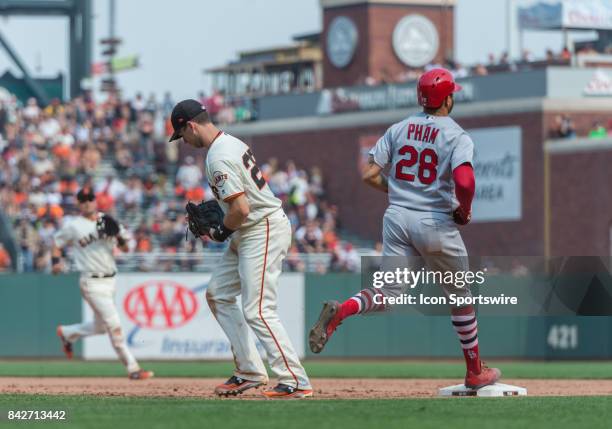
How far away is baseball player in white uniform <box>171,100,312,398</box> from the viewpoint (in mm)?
10477

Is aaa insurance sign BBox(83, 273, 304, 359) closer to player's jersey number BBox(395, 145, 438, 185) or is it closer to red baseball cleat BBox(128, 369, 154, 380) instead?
red baseball cleat BBox(128, 369, 154, 380)

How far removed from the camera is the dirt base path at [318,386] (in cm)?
1273

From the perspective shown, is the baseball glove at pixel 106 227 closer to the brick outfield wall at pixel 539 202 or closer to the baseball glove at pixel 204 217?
the baseball glove at pixel 204 217

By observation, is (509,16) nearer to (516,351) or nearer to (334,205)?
(334,205)

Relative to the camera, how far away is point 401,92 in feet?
125

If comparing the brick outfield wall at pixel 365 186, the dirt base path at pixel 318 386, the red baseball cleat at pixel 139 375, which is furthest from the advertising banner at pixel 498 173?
the red baseball cleat at pixel 139 375

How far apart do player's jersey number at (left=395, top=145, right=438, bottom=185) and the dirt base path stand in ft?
6.81

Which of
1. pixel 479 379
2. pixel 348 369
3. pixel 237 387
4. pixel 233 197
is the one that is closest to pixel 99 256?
pixel 237 387

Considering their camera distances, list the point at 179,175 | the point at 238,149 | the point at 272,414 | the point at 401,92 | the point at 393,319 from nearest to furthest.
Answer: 1. the point at 272,414
2. the point at 238,149
3. the point at 393,319
4. the point at 179,175
5. the point at 401,92

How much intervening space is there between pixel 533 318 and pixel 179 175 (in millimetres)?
12920

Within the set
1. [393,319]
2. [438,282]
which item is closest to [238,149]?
[438,282]

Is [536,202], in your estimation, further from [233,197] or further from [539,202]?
[233,197]

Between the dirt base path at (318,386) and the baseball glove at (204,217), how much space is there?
1648mm

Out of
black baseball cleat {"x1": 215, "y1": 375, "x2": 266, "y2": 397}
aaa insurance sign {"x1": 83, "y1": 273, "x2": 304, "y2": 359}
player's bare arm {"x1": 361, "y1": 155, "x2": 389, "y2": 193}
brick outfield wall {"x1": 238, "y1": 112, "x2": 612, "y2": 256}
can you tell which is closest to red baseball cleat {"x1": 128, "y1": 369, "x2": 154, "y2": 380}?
black baseball cleat {"x1": 215, "y1": 375, "x2": 266, "y2": 397}
